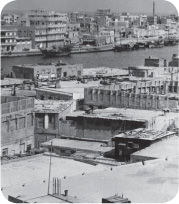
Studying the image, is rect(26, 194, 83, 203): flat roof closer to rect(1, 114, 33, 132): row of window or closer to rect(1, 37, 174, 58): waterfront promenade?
rect(1, 114, 33, 132): row of window

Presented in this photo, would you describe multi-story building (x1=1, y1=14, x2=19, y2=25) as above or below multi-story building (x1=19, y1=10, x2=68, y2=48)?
above

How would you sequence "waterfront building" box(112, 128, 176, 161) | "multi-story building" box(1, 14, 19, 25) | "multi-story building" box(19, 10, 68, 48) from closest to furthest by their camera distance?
"waterfront building" box(112, 128, 176, 161), "multi-story building" box(19, 10, 68, 48), "multi-story building" box(1, 14, 19, 25)

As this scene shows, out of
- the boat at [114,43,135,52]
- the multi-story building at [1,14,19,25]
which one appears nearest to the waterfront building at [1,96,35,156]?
the boat at [114,43,135,52]

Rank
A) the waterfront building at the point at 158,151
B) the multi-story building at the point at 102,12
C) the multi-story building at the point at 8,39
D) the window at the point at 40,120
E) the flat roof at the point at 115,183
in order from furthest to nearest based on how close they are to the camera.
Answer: the multi-story building at the point at 102,12 → the multi-story building at the point at 8,39 → the window at the point at 40,120 → the waterfront building at the point at 158,151 → the flat roof at the point at 115,183

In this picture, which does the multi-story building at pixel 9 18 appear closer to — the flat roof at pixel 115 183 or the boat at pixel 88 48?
the boat at pixel 88 48

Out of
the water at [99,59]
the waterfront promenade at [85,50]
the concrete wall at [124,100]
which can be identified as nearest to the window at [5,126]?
the concrete wall at [124,100]

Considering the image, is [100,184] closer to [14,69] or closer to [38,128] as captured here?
[38,128]

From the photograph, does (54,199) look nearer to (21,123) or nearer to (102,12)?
(21,123)
